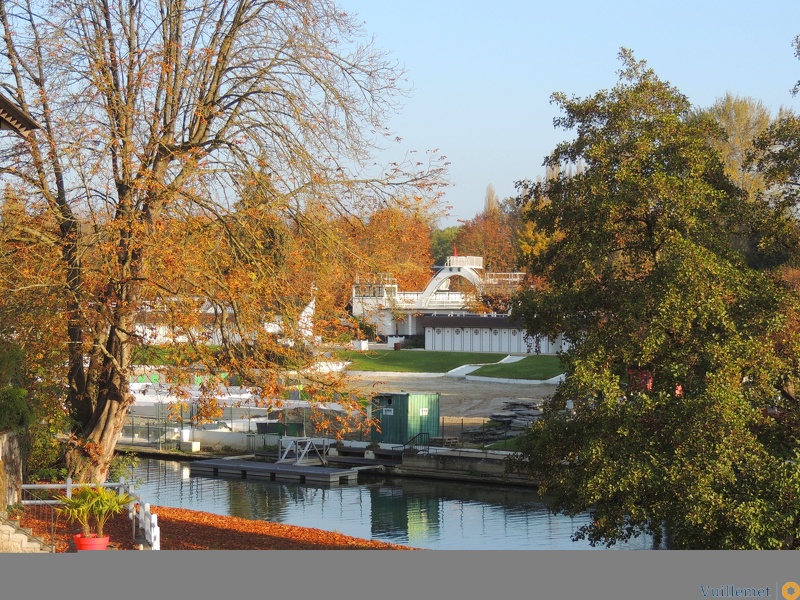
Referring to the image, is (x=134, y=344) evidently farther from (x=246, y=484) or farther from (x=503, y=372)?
(x=503, y=372)

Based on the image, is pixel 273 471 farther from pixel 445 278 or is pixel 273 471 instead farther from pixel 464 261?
pixel 464 261

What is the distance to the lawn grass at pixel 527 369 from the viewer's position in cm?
5753

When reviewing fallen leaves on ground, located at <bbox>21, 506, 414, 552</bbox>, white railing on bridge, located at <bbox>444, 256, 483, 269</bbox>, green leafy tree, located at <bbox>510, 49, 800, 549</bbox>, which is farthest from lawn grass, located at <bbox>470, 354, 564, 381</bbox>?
green leafy tree, located at <bbox>510, 49, 800, 549</bbox>

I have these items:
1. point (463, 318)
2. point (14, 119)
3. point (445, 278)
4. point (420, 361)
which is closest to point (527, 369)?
point (420, 361)

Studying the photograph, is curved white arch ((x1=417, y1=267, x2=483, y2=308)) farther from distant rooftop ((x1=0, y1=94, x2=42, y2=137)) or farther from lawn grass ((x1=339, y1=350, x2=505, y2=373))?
distant rooftop ((x1=0, y1=94, x2=42, y2=137))

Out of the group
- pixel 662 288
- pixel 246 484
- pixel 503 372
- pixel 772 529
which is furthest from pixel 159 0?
pixel 503 372

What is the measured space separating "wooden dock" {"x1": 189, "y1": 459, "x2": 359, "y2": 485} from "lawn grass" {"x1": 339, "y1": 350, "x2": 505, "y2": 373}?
78.3 ft

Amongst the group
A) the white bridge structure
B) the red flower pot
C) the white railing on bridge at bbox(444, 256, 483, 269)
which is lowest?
the red flower pot

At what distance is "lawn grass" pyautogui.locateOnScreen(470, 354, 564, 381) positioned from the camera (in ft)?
189

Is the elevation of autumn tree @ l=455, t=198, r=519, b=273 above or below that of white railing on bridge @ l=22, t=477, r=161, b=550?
above

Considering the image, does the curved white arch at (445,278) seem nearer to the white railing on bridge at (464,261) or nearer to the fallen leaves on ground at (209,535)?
the white railing on bridge at (464,261)

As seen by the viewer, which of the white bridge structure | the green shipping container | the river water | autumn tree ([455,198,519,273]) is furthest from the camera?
autumn tree ([455,198,519,273])

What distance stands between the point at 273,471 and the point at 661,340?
25.5 metres

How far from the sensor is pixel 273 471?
125 feet
